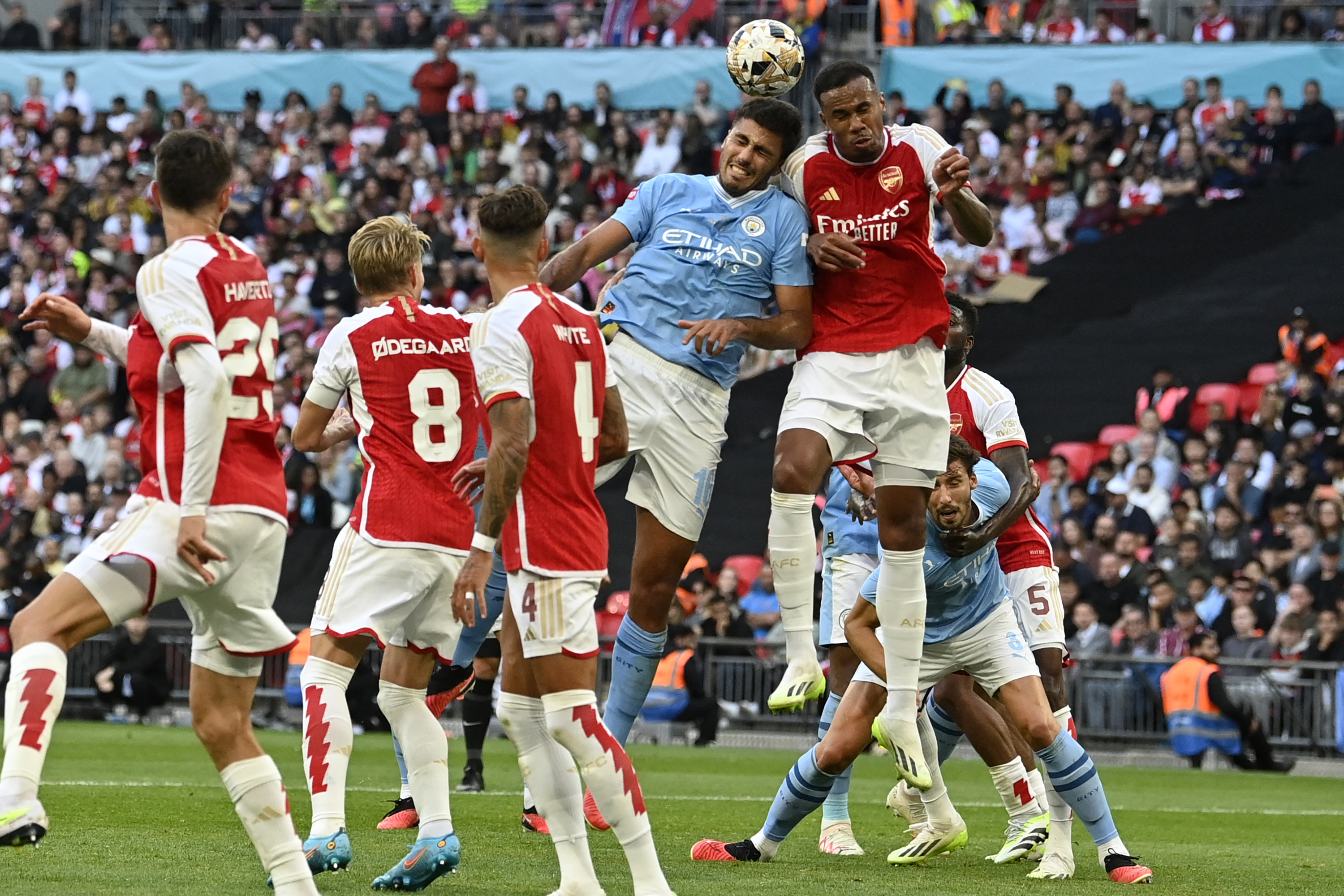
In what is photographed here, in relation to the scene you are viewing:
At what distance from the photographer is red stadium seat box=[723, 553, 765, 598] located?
785 inches

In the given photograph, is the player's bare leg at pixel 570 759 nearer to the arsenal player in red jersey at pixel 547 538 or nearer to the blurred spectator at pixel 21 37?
the arsenal player in red jersey at pixel 547 538

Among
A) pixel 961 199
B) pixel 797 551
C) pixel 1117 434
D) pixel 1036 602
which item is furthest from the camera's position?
pixel 1117 434

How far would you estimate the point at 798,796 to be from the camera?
846cm

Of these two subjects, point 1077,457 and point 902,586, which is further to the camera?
point 1077,457

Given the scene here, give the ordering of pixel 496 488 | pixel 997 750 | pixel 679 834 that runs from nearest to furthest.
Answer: pixel 496 488 < pixel 997 750 < pixel 679 834

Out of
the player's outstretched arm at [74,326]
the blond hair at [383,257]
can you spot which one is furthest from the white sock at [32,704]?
the blond hair at [383,257]

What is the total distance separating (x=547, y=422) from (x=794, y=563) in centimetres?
231

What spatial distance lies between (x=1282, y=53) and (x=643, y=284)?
63.4 feet

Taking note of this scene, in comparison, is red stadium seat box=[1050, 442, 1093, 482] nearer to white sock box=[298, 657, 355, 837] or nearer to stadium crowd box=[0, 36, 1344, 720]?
stadium crowd box=[0, 36, 1344, 720]

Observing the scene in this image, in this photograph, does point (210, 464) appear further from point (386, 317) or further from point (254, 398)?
point (386, 317)

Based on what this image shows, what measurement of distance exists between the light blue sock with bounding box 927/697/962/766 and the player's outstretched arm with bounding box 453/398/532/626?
4186mm

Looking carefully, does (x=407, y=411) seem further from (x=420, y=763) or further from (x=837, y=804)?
(x=837, y=804)

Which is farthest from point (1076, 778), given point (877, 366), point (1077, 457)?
point (1077, 457)

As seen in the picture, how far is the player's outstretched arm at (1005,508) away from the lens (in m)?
8.70
